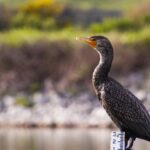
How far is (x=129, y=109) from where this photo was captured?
14.9 metres

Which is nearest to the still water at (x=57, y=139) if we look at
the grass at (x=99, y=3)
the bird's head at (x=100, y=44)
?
the bird's head at (x=100, y=44)

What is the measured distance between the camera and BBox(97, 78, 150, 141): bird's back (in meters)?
14.9

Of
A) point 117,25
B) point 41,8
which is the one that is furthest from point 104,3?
point 117,25

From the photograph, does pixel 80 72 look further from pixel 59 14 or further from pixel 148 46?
pixel 59 14

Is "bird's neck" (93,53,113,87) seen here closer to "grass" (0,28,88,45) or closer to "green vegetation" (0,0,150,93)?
"green vegetation" (0,0,150,93)

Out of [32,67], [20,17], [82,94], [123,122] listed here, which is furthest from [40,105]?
[123,122]

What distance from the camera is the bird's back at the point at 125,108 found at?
585 inches

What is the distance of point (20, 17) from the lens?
59969 millimetres

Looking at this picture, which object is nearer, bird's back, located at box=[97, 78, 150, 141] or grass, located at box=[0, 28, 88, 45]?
bird's back, located at box=[97, 78, 150, 141]

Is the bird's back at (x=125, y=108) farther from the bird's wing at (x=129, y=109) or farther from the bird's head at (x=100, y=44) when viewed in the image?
the bird's head at (x=100, y=44)

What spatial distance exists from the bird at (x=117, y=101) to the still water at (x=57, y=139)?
1224 cm

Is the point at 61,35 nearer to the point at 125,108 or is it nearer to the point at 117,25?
the point at 117,25

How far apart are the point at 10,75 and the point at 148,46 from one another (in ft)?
20.3

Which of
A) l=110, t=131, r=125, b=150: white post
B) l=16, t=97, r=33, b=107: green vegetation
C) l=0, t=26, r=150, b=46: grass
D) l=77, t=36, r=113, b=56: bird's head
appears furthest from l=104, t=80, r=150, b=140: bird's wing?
l=0, t=26, r=150, b=46: grass
